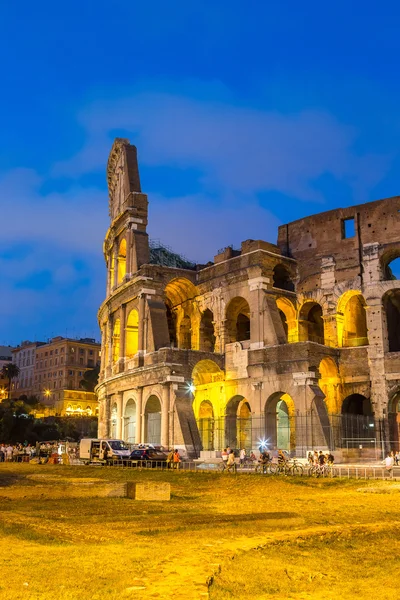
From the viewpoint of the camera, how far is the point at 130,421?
4309 cm

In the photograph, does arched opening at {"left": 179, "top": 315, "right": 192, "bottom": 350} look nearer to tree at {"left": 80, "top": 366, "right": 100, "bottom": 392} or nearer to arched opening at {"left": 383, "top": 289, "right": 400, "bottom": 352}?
arched opening at {"left": 383, "top": 289, "right": 400, "bottom": 352}

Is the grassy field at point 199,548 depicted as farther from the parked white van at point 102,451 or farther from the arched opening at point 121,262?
the arched opening at point 121,262

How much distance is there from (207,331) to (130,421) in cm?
821

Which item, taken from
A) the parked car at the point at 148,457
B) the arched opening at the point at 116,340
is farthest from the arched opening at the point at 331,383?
the arched opening at the point at 116,340

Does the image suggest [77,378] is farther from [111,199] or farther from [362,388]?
[362,388]

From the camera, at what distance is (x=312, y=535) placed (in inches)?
408

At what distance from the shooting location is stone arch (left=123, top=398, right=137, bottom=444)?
4244 cm

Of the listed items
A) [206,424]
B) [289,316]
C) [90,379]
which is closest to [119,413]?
[206,424]

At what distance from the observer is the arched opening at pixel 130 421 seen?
139 feet

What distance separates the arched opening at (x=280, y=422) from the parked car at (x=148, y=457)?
21.1 feet

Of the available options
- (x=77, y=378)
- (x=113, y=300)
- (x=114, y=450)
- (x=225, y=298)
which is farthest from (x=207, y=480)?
(x=77, y=378)

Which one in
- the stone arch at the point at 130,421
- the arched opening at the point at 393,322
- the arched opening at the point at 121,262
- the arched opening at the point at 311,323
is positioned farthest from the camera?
the arched opening at the point at 121,262

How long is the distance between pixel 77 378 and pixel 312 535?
10407cm

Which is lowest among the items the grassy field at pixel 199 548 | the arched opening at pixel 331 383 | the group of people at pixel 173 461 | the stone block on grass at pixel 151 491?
the grassy field at pixel 199 548
